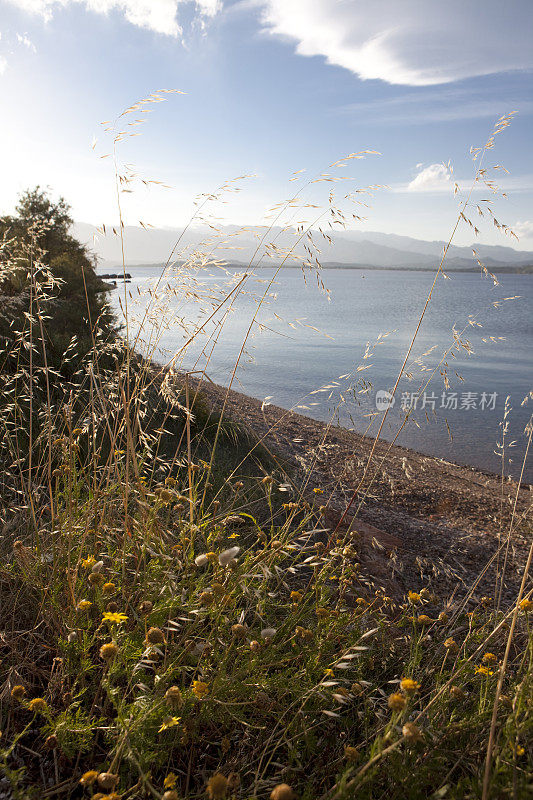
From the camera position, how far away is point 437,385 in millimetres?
16297

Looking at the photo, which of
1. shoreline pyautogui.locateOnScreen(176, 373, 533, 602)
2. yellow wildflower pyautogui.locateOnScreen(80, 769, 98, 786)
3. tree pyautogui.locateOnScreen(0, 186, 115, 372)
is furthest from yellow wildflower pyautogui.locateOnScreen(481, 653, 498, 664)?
tree pyautogui.locateOnScreen(0, 186, 115, 372)

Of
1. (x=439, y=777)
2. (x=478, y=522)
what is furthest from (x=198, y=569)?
(x=478, y=522)

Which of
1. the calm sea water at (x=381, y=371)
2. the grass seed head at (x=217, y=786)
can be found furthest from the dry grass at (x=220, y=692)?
the calm sea water at (x=381, y=371)

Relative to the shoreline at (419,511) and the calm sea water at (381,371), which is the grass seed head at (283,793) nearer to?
the shoreline at (419,511)

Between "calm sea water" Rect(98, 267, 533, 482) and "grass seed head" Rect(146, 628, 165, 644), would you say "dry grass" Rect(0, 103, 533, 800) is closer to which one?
"grass seed head" Rect(146, 628, 165, 644)

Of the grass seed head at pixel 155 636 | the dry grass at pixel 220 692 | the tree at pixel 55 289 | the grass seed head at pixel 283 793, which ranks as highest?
the tree at pixel 55 289

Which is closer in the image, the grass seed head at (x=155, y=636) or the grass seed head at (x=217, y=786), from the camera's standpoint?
the grass seed head at (x=217, y=786)

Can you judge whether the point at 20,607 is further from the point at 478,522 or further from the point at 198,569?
the point at 478,522

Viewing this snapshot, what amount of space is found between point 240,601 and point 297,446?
5.88 m

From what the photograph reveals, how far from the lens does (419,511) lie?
638cm

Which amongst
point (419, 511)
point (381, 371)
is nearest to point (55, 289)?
point (419, 511)

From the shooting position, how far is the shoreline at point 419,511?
13.1ft

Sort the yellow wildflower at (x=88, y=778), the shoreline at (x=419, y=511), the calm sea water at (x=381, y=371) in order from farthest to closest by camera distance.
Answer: the shoreline at (x=419, y=511), the calm sea water at (x=381, y=371), the yellow wildflower at (x=88, y=778)

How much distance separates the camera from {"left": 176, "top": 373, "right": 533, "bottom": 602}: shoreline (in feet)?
13.1
